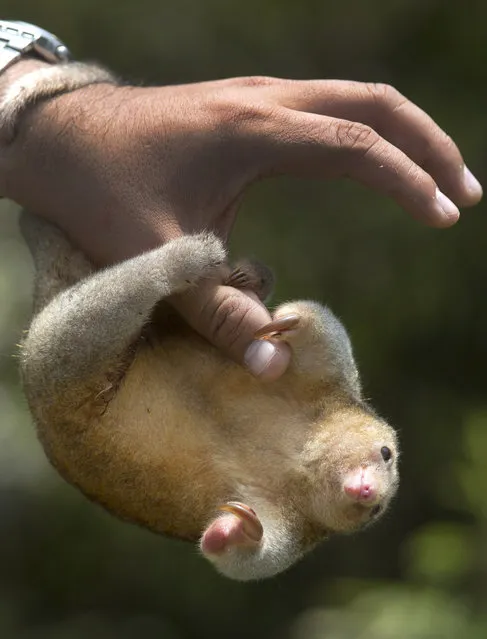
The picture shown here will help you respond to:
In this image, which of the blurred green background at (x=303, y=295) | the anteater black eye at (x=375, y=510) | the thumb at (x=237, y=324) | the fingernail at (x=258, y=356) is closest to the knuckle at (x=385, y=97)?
the thumb at (x=237, y=324)

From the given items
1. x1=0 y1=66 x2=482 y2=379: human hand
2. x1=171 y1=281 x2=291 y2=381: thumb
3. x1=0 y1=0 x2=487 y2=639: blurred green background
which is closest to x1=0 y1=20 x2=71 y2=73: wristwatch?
x1=0 y1=66 x2=482 y2=379: human hand

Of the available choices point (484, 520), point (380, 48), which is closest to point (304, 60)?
point (380, 48)

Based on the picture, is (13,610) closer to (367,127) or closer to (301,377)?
(301,377)

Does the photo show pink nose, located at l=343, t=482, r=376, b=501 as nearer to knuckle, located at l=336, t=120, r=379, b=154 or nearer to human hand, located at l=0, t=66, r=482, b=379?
human hand, located at l=0, t=66, r=482, b=379

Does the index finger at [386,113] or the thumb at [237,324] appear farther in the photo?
the index finger at [386,113]

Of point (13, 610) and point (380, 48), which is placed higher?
point (380, 48)

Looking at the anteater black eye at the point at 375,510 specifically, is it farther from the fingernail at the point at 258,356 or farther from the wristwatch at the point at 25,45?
the wristwatch at the point at 25,45
